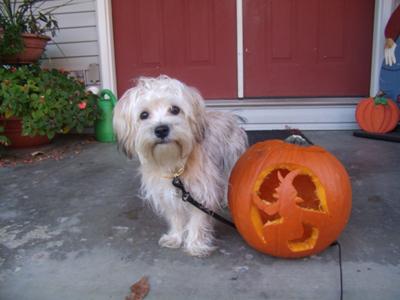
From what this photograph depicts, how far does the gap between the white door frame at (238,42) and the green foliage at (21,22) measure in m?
0.57

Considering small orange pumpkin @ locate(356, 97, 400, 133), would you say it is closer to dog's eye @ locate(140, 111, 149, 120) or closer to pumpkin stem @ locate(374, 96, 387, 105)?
pumpkin stem @ locate(374, 96, 387, 105)

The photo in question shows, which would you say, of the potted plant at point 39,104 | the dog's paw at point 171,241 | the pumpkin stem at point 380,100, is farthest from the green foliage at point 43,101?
the pumpkin stem at point 380,100

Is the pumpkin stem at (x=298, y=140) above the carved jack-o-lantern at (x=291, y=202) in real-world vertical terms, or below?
above

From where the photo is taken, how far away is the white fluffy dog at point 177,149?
220cm

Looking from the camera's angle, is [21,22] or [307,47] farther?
[307,47]

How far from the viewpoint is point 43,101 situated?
4.51 m

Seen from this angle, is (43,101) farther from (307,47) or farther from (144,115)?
(307,47)

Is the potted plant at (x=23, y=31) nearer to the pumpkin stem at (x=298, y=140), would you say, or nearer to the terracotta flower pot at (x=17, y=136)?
the terracotta flower pot at (x=17, y=136)

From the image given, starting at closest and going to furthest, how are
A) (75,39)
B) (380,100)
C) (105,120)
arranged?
(380,100)
(105,120)
(75,39)

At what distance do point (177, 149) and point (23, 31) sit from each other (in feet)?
11.9

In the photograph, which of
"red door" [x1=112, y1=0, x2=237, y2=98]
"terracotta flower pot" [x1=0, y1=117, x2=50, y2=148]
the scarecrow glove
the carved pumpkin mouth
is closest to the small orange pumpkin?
the scarecrow glove

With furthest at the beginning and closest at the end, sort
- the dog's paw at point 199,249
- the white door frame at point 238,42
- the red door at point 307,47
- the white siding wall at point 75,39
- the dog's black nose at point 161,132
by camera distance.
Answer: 1. the white siding wall at point 75,39
2. the red door at point 307,47
3. the white door frame at point 238,42
4. the dog's paw at point 199,249
5. the dog's black nose at point 161,132

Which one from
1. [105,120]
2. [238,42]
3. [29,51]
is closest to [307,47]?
[238,42]

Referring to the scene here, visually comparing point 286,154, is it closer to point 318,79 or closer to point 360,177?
point 360,177
